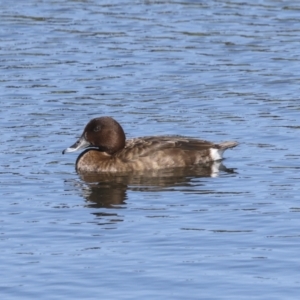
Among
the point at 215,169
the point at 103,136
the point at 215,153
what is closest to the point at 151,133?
the point at 103,136

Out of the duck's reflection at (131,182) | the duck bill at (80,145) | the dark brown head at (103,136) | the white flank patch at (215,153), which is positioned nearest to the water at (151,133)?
the duck's reflection at (131,182)

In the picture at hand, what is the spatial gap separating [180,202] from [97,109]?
5375 millimetres

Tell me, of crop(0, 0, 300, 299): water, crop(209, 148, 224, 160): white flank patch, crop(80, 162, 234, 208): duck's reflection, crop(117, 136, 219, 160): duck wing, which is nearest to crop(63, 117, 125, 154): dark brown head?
crop(117, 136, 219, 160): duck wing

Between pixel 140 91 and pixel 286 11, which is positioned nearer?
pixel 140 91

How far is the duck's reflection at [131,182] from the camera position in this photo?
48.5 ft

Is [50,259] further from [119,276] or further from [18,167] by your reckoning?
[18,167]

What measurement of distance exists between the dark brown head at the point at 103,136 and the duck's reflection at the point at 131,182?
562 millimetres

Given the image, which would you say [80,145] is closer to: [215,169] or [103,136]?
[103,136]

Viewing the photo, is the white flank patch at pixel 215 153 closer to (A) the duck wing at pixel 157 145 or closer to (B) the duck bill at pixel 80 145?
(A) the duck wing at pixel 157 145

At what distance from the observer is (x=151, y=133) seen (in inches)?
713

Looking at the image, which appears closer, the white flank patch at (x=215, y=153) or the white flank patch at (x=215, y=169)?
the white flank patch at (x=215, y=169)

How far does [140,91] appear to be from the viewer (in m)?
20.5

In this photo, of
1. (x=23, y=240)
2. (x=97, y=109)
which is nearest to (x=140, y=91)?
(x=97, y=109)

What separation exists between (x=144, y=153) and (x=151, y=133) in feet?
5.11
